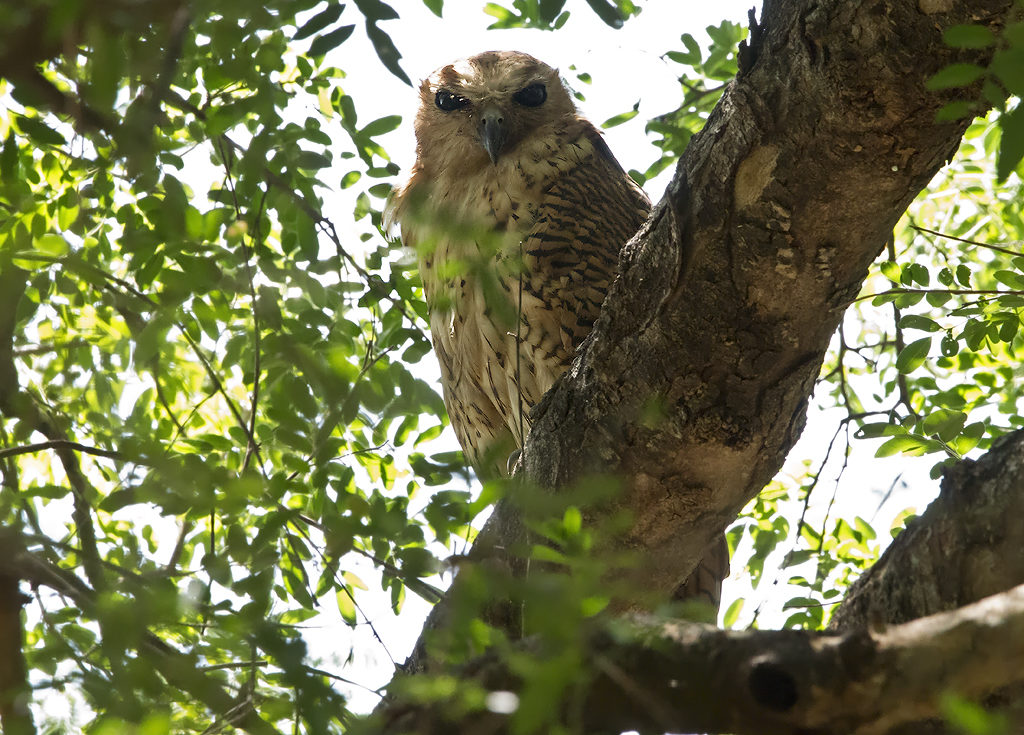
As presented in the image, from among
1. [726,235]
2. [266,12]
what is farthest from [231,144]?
[726,235]

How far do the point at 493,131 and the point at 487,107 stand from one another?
0.25 metres

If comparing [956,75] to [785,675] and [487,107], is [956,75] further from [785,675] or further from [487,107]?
[487,107]

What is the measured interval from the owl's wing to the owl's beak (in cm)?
35

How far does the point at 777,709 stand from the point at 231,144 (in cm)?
211

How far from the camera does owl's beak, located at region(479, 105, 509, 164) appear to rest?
4129 mm

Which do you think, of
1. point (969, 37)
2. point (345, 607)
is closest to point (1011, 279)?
point (969, 37)

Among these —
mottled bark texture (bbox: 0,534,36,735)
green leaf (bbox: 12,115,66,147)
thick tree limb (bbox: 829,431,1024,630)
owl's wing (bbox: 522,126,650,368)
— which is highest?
owl's wing (bbox: 522,126,650,368)

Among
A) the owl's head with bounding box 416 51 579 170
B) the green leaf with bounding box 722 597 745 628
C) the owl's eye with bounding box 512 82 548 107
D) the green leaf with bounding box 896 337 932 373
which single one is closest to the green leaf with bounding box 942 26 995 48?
A: the green leaf with bounding box 896 337 932 373

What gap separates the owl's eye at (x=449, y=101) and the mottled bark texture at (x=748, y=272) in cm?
228

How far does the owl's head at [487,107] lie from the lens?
435cm

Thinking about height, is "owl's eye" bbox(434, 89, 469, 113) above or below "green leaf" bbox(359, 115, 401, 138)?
above

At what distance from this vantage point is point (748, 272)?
224 centimetres

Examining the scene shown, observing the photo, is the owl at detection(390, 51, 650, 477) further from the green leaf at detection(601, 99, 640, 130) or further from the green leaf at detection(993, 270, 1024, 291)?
the green leaf at detection(993, 270, 1024, 291)

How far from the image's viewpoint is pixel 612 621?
4.62ft
